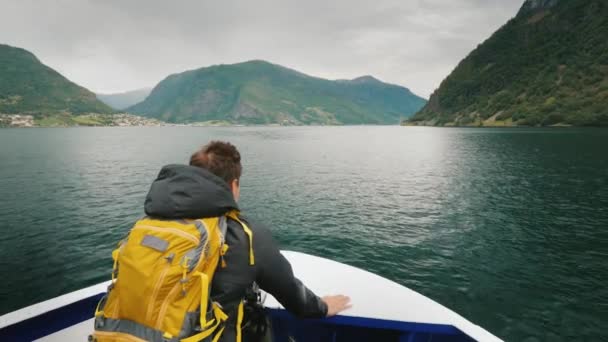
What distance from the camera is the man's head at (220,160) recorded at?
3.06 metres

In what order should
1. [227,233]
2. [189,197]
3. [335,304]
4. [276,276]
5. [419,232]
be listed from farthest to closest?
[419,232] < [335,304] < [276,276] < [227,233] < [189,197]

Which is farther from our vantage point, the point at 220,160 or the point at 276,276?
the point at 220,160

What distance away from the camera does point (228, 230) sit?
110 inches

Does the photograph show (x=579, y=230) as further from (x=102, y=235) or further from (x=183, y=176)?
(x=102, y=235)

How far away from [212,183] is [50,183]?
4225cm

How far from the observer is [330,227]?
2139 centimetres

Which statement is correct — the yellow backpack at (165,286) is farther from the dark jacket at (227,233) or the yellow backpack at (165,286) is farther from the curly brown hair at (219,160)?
the curly brown hair at (219,160)

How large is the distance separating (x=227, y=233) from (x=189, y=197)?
475 millimetres

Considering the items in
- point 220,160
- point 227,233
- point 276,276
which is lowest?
point 276,276

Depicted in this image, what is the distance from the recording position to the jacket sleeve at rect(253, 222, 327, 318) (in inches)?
111

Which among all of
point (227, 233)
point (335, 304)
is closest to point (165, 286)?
point (227, 233)

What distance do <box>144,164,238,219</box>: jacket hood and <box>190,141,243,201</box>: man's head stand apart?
0.26 meters

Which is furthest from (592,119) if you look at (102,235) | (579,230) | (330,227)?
(102,235)

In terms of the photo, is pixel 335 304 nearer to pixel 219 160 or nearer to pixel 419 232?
pixel 219 160
